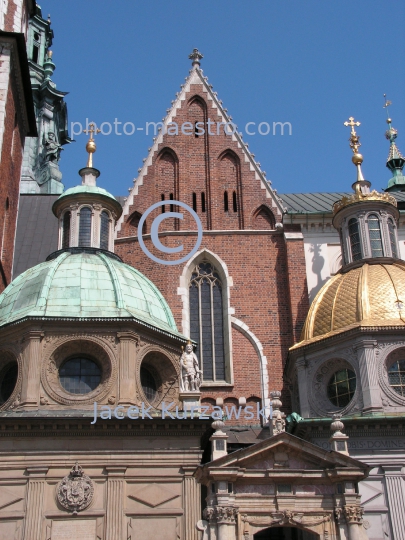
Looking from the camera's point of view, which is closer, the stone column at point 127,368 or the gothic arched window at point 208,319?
the stone column at point 127,368

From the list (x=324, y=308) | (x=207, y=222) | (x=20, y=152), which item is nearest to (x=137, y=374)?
(x=324, y=308)

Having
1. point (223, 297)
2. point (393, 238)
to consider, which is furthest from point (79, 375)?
point (393, 238)

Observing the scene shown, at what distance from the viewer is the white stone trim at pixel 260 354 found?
25.0 meters

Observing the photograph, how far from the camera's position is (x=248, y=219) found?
28.2 m

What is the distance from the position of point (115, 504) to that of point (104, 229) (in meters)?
9.36

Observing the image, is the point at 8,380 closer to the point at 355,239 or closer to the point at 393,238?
the point at 355,239

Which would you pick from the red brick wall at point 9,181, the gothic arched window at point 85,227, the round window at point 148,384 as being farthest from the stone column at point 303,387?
the red brick wall at point 9,181

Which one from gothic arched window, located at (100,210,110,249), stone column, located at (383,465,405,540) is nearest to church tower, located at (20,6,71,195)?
gothic arched window, located at (100,210,110,249)

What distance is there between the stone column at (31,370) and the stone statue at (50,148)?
34.2 meters

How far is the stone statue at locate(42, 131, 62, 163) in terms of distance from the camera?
5206cm

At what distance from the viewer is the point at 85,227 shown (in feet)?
78.8

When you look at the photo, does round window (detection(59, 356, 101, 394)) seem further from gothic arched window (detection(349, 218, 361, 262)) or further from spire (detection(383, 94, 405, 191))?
spire (detection(383, 94, 405, 191))

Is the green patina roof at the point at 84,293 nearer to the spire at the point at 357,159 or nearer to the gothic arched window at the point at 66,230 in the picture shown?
the gothic arched window at the point at 66,230

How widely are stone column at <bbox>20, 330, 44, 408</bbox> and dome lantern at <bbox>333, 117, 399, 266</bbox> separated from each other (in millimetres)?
10088
